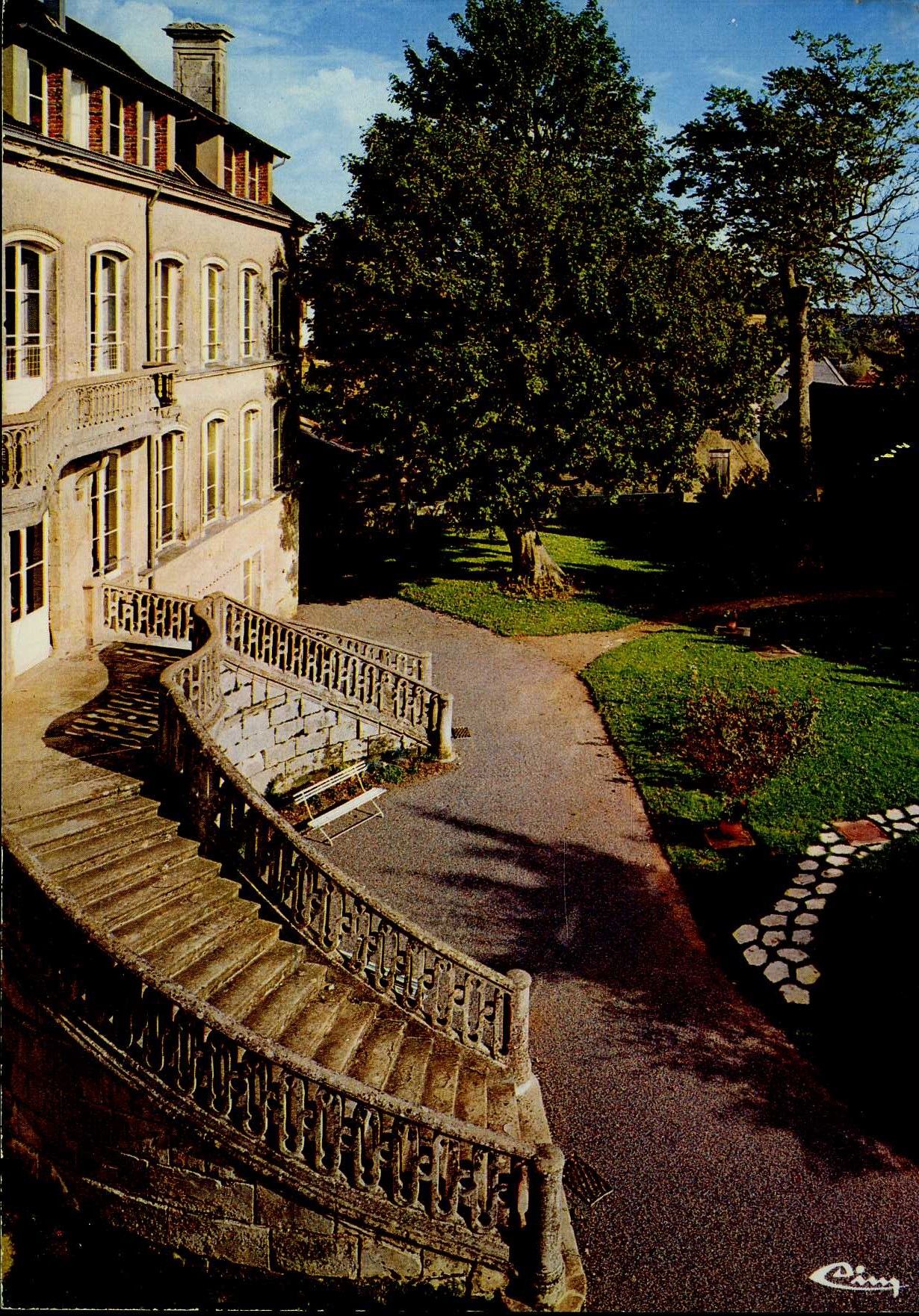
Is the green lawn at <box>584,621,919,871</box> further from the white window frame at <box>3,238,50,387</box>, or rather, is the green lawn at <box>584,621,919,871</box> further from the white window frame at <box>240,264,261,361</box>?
the white window frame at <box>3,238,50,387</box>

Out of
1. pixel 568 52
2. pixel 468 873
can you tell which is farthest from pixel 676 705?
pixel 568 52

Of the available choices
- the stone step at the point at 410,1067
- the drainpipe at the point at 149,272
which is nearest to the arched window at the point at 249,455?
the drainpipe at the point at 149,272

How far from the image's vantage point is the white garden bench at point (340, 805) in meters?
19.9

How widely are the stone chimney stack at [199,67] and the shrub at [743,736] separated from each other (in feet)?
64.0

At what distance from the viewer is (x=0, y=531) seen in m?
7.05

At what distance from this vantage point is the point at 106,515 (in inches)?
890

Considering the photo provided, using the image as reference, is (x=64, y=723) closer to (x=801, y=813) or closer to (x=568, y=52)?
(x=801, y=813)

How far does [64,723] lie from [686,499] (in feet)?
143

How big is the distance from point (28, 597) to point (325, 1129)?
12175 mm

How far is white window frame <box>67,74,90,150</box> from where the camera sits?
1866 centimetres

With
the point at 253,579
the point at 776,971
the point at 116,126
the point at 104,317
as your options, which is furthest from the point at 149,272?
the point at 776,971

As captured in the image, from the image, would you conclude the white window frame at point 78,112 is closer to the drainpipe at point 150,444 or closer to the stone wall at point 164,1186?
the drainpipe at point 150,444

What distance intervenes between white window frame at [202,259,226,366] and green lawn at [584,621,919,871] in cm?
1300

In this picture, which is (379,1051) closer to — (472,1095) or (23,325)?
(472,1095)
